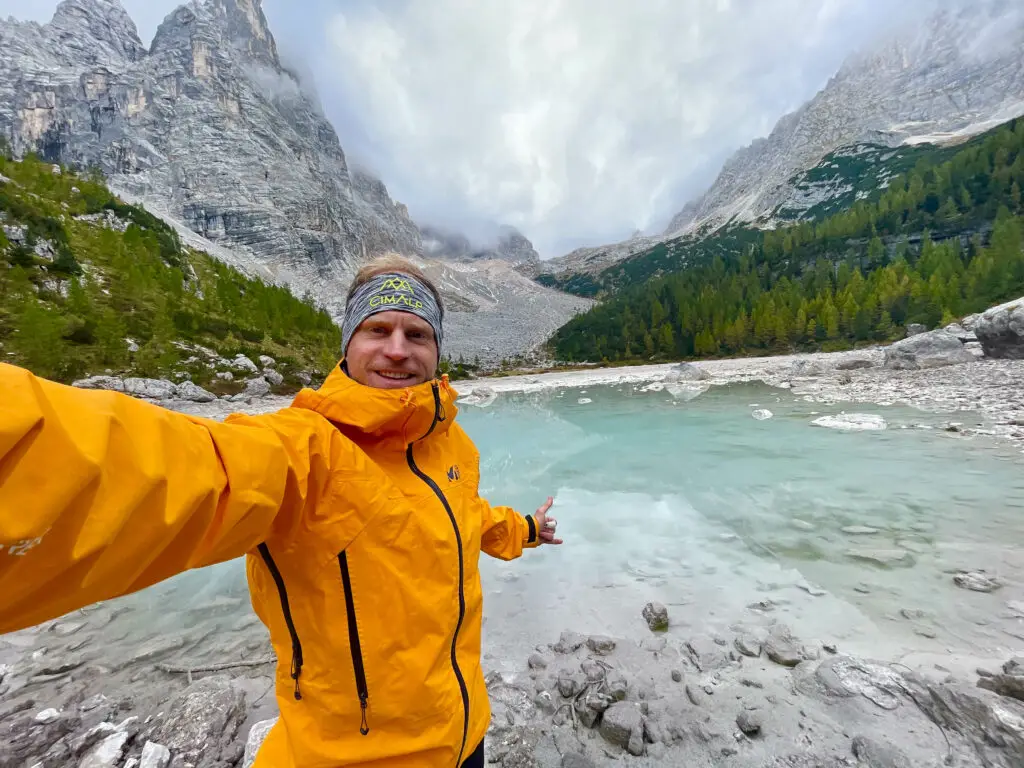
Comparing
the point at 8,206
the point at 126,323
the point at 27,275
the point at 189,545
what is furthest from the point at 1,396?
the point at 8,206

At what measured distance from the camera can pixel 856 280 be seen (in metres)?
55.7

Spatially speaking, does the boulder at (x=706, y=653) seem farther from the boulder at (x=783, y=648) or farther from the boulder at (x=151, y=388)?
the boulder at (x=151, y=388)

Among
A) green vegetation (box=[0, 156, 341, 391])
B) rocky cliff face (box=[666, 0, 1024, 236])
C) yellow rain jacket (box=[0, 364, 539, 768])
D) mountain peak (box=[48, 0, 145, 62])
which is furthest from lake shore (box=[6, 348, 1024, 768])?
mountain peak (box=[48, 0, 145, 62])

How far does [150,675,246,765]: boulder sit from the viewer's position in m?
2.63

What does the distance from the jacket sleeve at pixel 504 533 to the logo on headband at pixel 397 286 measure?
120cm

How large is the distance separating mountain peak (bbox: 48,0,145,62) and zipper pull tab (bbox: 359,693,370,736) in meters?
160

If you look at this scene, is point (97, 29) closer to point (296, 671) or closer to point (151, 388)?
point (151, 388)

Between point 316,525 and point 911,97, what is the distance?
8353 inches

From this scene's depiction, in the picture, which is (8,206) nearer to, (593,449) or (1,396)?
(593,449)

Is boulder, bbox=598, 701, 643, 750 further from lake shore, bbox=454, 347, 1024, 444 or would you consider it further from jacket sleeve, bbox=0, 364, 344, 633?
lake shore, bbox=454, 347, 1024, 444

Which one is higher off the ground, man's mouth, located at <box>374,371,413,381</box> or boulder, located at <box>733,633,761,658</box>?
man's mouth, located at <box>374,371,413,381</box>

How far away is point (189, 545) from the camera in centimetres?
105

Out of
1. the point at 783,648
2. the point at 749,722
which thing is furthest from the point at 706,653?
the point at 749,722

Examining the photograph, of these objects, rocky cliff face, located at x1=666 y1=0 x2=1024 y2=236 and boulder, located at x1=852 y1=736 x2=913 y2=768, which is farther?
rocky cliff face, located at x1=666 y1=0 x2=1024 y2=236
